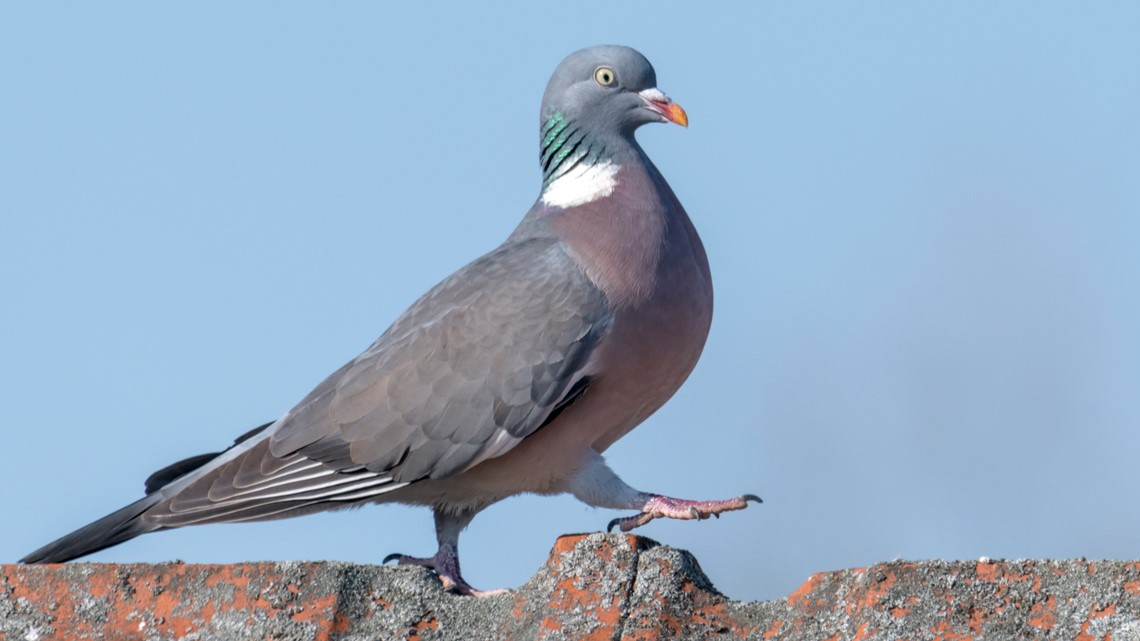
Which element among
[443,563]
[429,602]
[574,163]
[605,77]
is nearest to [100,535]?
[443,563]

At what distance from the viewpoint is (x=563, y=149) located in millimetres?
6508

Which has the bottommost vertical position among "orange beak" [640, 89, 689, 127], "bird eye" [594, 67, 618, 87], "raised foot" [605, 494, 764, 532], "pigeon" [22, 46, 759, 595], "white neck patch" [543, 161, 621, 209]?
"raised foot" [605, 494, 764, 532]

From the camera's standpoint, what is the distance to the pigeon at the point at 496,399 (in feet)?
18.4

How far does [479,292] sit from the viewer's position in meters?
5.98

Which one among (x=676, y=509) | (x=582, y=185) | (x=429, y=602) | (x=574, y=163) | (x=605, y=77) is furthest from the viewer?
(x=605, y=77)

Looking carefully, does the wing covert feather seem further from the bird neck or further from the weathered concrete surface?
the weathered concrete surface

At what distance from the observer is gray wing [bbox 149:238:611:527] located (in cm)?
562

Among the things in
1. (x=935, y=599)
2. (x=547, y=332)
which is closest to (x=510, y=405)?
(x=547, y=332)

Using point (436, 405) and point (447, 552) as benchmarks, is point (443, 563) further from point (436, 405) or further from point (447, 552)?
point (436, 405)

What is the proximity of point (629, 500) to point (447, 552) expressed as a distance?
2.39 feet

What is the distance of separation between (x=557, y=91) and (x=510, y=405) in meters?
1.57

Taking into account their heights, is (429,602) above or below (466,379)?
below

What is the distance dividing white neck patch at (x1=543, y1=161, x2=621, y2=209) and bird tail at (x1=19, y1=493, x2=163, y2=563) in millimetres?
1896

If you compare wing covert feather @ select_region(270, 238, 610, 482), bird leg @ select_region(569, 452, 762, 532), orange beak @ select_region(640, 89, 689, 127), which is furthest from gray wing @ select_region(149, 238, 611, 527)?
orange beak @ select_region(640, 89, 689, 127)
